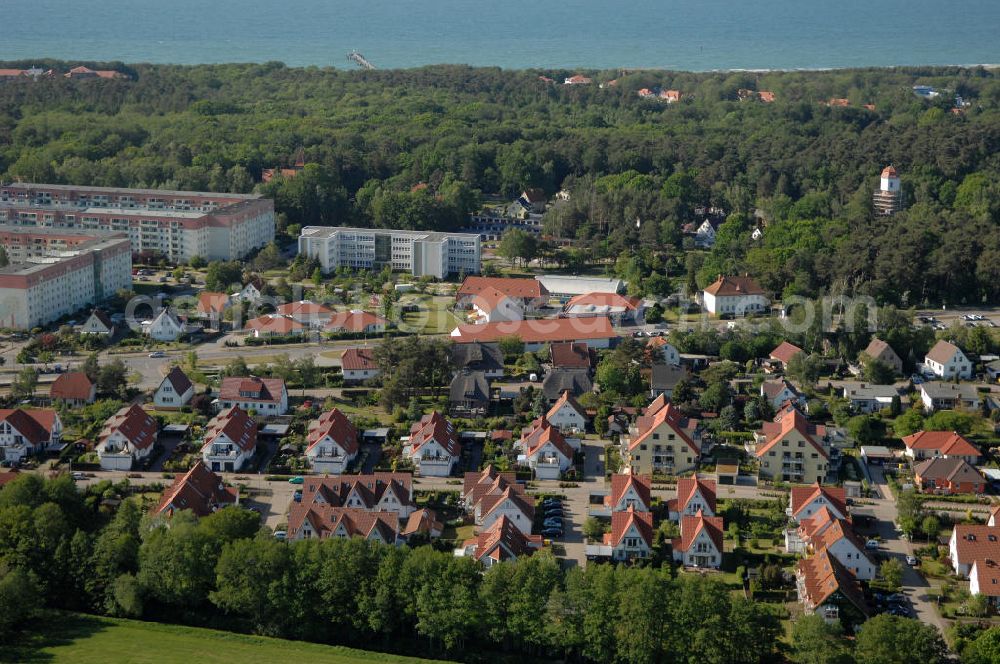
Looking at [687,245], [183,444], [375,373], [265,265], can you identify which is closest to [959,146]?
[687,245]

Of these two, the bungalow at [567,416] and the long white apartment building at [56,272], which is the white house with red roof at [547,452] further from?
the long white apartment building at [56,272]

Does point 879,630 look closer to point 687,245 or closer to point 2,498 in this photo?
point 2,498

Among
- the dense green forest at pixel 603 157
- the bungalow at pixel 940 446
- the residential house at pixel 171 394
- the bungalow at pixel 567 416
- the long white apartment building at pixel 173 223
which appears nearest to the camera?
the bungalow at pixel 940 446

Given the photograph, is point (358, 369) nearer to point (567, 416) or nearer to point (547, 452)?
point (567, 416)

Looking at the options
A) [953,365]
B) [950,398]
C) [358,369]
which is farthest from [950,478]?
[358,369]

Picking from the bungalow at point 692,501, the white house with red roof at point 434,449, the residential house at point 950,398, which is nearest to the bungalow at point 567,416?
the white house with red roof at point 434,449

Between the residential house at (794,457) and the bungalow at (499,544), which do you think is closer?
the bungalow at (499,544)
